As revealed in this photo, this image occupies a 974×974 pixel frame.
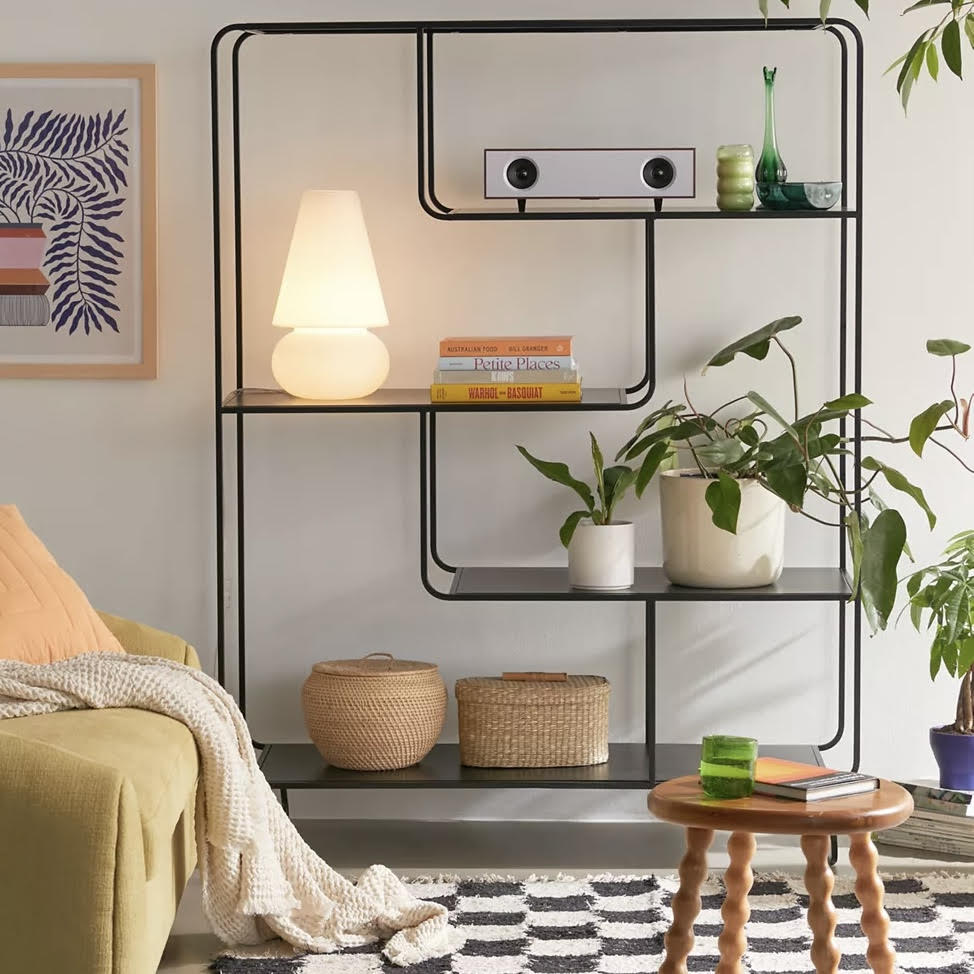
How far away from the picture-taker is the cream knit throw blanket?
277 centimetres

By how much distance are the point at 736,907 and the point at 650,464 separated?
1.18 m

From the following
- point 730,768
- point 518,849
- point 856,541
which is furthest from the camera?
point 518,849

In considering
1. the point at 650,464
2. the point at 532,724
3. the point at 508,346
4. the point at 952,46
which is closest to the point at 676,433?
the point at 650,464

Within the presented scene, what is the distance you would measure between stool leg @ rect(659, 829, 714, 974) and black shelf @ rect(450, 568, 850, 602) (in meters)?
0.99

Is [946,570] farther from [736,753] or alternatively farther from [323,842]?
[323,842]

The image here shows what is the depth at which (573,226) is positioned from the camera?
3.77m

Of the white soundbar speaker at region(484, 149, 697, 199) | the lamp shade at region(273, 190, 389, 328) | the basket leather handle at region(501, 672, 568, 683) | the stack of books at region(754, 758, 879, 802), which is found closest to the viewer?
the stack of books at region(754, 758, 879, 802)

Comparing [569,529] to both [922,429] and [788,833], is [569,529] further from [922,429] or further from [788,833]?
[788,833]

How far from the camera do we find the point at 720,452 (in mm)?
3426

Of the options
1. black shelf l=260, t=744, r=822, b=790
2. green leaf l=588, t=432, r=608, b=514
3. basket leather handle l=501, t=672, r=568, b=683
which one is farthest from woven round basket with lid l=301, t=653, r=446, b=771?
green leaf l=588, t=432, r=608, b=514

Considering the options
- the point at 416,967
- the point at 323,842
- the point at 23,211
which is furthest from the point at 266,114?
the point at 416,967

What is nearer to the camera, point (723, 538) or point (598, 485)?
point (723, 538)

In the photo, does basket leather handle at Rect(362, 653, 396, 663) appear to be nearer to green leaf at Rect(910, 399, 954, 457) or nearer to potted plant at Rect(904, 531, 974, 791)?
potted plant at Rect(904, 531, 974, 791)

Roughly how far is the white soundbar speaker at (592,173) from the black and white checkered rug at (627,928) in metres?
1.48
